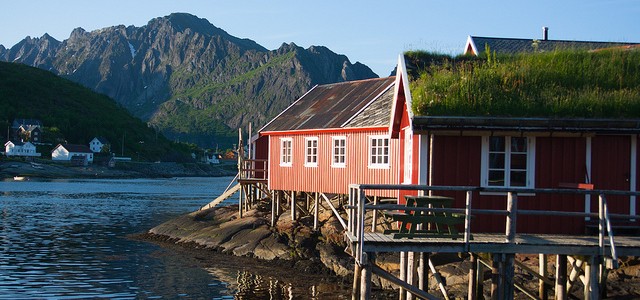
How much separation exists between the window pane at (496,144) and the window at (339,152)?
37.4ft

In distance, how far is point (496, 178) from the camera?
19.2 m

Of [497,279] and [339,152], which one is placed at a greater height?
[339,152]

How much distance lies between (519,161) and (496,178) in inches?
27.0

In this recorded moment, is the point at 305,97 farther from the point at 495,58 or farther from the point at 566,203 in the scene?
the point at 566,203

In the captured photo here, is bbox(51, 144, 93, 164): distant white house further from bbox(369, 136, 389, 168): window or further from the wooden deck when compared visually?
the wooden deck

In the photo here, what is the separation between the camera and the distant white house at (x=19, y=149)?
164625 millimetres

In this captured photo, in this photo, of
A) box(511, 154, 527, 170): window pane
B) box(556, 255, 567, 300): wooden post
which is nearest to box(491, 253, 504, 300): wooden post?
box(556, 255, 567, 300): wooden post

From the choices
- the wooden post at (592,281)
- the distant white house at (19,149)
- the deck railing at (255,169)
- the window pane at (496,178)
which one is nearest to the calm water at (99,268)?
A: the deck railing at (255,169)

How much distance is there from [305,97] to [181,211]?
2442 centimetres

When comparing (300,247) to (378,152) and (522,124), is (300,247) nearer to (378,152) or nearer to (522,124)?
(378,152)

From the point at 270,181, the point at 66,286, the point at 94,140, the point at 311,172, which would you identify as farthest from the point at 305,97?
the point at 94,140

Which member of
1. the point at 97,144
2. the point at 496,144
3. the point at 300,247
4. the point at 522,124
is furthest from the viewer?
the point at 97,144

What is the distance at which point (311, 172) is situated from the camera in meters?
32.1

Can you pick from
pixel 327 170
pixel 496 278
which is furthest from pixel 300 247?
pixel 496 278
